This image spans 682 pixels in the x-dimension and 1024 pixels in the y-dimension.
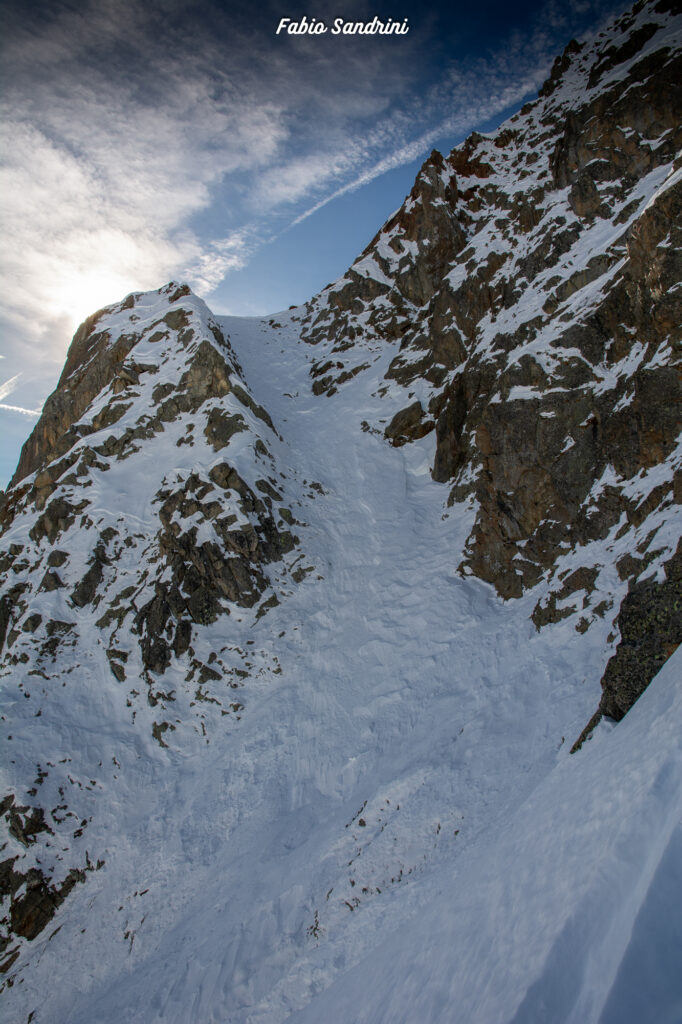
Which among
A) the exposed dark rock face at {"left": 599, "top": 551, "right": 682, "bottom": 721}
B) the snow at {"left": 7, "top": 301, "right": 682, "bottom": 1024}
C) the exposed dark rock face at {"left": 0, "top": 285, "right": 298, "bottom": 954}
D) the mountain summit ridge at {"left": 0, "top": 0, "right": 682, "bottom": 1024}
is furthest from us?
the exposed dark rock face at {"left": 0, "top": 285, "right": 298, "bottom": 954}

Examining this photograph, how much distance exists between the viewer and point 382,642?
19391 mm

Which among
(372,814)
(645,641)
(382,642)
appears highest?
(382,642)

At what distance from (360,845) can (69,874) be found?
11.1 meters

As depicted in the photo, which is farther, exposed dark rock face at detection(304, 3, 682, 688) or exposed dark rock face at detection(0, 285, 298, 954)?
exposed dark rock face at detection(0, 285, 298, 954)

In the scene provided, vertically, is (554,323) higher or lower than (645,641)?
higher

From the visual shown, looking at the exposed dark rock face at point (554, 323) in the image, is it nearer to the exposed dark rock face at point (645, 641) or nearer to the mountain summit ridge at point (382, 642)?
the mountain summit ridge at point (382, 642)

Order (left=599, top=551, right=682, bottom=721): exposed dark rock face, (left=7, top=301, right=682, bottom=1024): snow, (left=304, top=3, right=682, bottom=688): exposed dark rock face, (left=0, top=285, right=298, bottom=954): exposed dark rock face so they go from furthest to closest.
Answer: (left=0, top=285, right=298, bottom=954): exposed dark rock face, (left=304, top=3, right=682, bottom=688): exposed dark rock face, (left=599, top=551, right=682, bottom=721): exposed dark rock face, (left=7, top=301, right=682, bottom=1024): snow

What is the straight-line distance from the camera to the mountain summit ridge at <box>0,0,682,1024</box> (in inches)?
324

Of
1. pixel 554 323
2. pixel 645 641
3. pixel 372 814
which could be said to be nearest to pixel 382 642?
pixel 372 814

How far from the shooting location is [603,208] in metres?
25.7

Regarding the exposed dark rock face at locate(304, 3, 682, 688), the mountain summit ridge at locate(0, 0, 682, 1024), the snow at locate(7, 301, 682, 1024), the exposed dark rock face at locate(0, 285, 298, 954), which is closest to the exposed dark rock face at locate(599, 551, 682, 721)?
the mountain summit ridge at locate(0, 0, 682, 1024)

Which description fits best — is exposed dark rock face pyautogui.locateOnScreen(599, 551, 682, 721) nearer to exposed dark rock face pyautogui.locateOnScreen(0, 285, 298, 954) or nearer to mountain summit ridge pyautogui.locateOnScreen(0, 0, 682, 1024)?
mountain summit ridge pyautogui.locateOnScreen(0, 0, 682, 1024)

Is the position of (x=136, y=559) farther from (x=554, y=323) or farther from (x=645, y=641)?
(x=554, y=323)

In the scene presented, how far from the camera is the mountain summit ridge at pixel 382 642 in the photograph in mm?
8219
